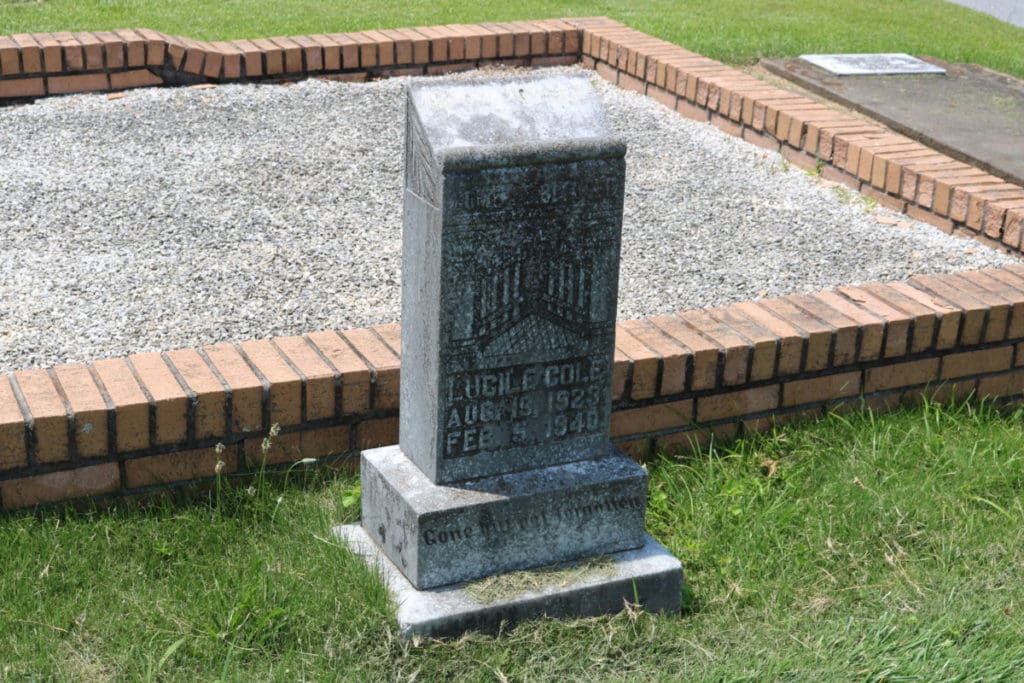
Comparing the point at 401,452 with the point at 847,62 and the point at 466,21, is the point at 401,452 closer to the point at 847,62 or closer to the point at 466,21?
the point at 847,62

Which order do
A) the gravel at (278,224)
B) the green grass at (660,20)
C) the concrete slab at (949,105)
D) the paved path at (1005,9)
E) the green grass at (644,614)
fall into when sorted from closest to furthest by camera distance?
the green grass at (644,614), the gravel at (278,224), the concrete slab at (949,105), the green grass at (660,20), the paved path at (1005,9)

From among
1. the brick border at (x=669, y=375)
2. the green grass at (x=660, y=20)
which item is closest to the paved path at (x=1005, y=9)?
the green grass at (x=660, y=20)

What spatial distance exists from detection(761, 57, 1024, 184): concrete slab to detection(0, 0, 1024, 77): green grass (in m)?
0.53

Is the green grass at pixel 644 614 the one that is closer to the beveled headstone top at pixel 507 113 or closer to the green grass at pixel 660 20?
the beveled headstone top at pixel 507 113

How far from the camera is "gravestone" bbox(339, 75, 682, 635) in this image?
2.71 meters

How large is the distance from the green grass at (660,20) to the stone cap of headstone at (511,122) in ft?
15.3

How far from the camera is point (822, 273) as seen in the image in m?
4.55

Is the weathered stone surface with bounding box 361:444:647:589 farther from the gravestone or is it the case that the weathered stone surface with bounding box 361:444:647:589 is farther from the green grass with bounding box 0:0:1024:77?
the green grass with bounding box 0:0:1024:77

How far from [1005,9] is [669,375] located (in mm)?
8536

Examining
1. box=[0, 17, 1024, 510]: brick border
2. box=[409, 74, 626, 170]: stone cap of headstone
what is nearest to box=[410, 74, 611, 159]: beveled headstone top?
box=[409, 74, 626, 170]: stone cap of headstone

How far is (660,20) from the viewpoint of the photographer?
27.4ft

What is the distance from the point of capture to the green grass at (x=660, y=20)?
757cm

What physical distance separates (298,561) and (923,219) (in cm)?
312

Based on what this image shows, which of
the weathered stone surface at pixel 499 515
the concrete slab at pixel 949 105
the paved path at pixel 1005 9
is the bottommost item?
the weathered stone surface at pixel 499 515
